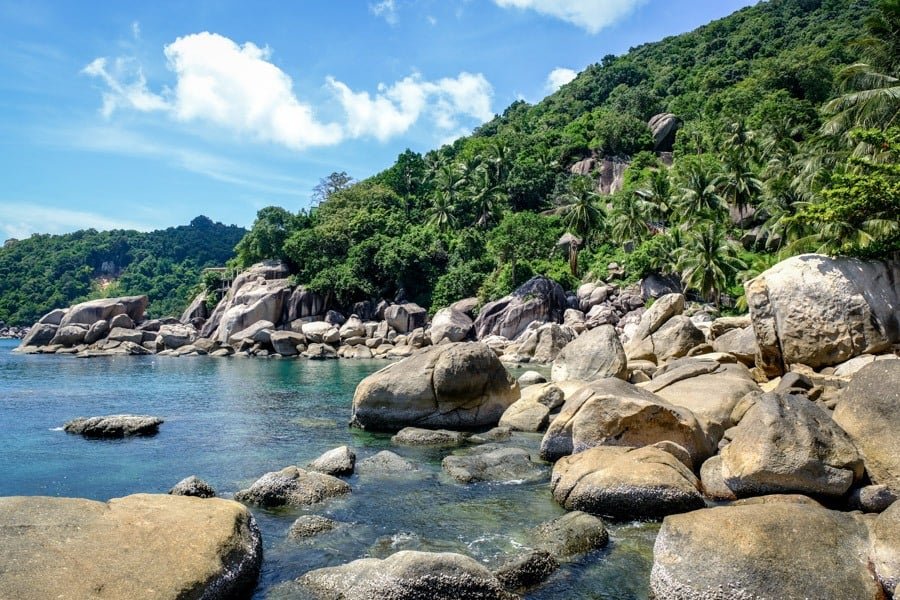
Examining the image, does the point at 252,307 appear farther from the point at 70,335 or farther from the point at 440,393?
the point at 440,393

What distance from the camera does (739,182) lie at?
66250mm

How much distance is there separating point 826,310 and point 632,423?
35.9ft

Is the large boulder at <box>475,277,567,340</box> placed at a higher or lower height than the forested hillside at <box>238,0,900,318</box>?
lower

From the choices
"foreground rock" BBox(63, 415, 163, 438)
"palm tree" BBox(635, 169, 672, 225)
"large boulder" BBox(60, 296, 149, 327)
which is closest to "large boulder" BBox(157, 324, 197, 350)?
"large boulder" BBox(60, 296, 149, 327)

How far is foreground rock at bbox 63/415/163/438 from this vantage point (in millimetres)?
21938

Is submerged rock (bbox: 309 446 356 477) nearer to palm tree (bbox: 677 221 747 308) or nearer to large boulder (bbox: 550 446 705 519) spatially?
large boulder (bbox: 550 446 705 519)

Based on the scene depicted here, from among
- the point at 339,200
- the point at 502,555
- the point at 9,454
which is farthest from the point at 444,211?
the point at 502,555

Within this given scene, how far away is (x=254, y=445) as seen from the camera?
800 inches

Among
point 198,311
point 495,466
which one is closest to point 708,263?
point 495,466

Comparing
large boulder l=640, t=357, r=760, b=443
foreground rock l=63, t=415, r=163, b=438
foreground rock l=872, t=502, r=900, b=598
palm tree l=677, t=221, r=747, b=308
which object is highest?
palm tree l=677, t=221, r=747, b=308

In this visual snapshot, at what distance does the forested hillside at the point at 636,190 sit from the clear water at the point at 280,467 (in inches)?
1032

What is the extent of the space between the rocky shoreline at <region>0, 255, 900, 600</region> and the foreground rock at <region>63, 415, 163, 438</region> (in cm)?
772

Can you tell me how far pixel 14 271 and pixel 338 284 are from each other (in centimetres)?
8837

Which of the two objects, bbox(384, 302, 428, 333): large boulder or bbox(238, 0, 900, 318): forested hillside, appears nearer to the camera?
bbox(238, 0, 900, 318): forested hillside
